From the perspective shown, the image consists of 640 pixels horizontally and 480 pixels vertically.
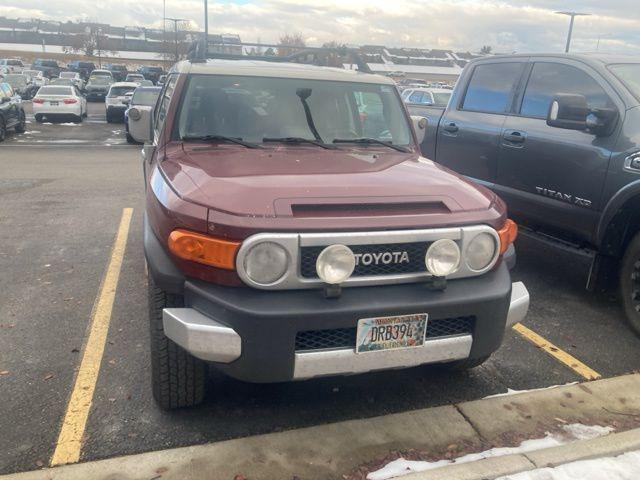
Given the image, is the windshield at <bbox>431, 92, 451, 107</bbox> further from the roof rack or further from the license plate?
the license plate

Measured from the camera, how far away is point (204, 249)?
2551 millimetres

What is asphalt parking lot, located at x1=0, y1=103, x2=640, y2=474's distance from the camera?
3008 mm

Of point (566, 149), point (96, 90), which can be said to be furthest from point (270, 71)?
point (96, 90)

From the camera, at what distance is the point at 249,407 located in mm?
3232

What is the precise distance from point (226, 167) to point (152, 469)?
5.02 ft

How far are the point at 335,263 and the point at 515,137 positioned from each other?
3257 mm

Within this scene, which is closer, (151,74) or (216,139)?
(216,139)

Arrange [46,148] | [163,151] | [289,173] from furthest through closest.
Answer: [46,148]
[163,151]
[289,173]

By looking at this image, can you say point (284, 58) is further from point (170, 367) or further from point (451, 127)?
point (170, 367)

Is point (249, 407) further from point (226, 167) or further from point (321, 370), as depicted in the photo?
point (226, 167)

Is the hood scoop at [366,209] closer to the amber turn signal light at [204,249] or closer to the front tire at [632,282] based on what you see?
the amber turn signal light at [204,249]

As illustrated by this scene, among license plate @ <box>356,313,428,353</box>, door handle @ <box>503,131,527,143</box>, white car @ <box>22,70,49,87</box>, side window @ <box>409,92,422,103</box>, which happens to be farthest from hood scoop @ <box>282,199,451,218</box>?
white car @ <box>22,70,49,87</box>

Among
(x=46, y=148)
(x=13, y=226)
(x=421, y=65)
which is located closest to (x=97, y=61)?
(x=421, y=65)

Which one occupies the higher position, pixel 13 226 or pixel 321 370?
pixel 321 370
